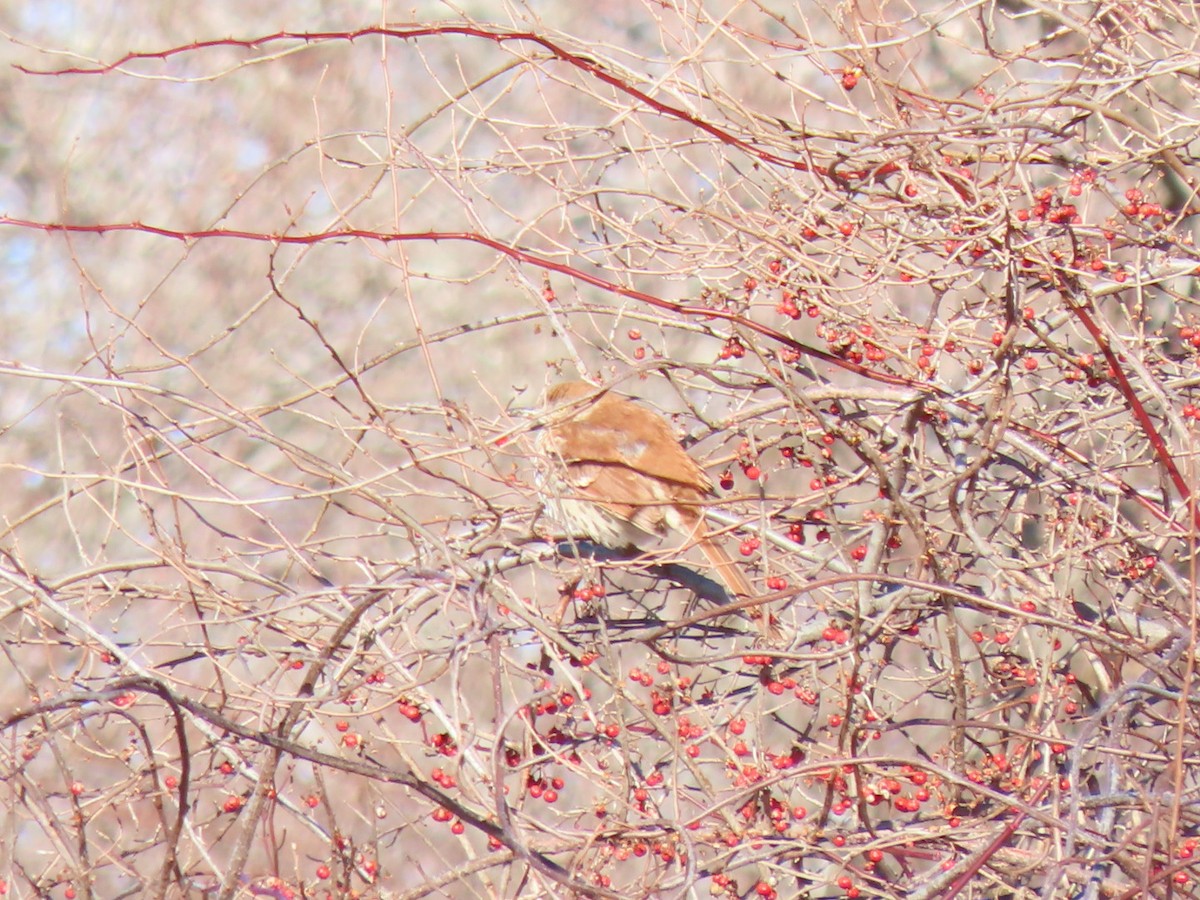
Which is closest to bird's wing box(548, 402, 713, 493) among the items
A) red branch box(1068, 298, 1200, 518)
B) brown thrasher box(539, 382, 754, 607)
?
brown thrasher box(539, 382, 754, 607)

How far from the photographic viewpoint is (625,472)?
6090 mm

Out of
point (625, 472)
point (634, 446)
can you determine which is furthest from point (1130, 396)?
point (634, 446)

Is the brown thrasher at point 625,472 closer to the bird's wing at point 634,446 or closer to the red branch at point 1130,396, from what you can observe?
the bird's wing at point 634,446

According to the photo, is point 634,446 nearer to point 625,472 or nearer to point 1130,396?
point 625,472

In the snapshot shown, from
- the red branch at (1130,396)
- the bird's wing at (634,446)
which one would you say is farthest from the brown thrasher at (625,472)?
the red branch at (1130,396)

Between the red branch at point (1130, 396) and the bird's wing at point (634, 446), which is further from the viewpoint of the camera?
the bird's wing at point (634, 446)

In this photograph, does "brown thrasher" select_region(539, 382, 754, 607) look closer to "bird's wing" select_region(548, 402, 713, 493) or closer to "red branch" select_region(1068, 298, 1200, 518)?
"bird's wing" select_region(548, 402, 713, 493)

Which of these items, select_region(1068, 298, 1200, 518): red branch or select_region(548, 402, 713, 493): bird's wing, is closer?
select_region(1068, 298, 1200, 518): red branch

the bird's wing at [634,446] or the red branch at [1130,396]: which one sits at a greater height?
the bird's wing at [634,446]

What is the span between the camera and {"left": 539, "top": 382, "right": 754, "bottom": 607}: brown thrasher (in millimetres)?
5910

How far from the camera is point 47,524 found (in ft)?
41.5

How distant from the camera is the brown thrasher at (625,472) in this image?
233 inches

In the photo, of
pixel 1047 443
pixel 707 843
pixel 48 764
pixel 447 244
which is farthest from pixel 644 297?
pixel 447 244

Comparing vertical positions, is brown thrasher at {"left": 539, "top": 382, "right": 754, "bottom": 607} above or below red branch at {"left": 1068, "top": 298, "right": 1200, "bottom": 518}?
above
